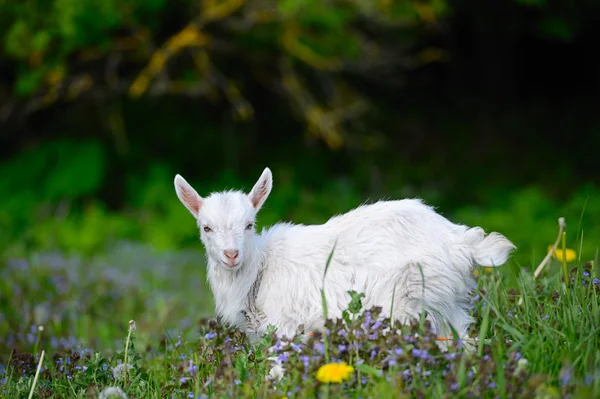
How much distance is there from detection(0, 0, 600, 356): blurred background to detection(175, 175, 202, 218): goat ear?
333cm

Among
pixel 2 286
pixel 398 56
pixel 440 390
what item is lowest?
pixel 440 390

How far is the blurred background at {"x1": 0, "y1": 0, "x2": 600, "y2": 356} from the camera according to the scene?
33.6 ft

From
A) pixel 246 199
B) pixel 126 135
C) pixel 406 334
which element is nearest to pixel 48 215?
pixel 126 135

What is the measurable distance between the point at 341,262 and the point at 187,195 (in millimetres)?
912

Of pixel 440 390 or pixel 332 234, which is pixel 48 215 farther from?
pixel 440 390

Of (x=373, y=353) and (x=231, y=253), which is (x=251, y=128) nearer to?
(x=231, y=253)

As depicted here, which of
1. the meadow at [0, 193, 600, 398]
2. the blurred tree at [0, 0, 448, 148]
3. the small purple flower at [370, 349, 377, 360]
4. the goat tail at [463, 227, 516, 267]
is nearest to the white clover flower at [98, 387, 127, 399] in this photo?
the meadow at [0, 193, 600, 398]

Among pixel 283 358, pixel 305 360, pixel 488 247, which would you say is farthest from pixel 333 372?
pixel 488 247

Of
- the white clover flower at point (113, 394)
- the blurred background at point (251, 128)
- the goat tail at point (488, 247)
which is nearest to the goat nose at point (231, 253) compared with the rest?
the white clover flower at point (113, 394)

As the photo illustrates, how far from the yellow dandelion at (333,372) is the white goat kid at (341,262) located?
58 centimetres

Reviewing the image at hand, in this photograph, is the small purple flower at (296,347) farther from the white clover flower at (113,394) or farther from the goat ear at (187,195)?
the goat ear at (187,195)

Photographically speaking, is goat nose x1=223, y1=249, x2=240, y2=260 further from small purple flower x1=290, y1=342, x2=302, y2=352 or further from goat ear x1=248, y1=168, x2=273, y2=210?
small purple flower x1=290, y1=342, x2=302, y2=352

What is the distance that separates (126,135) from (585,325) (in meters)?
11.8

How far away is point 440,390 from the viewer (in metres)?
3.22
